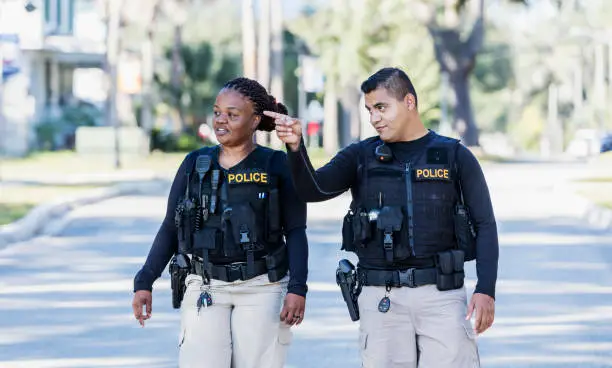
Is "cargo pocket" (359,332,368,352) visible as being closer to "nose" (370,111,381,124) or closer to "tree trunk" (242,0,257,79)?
"nose" (370,111,381,124)

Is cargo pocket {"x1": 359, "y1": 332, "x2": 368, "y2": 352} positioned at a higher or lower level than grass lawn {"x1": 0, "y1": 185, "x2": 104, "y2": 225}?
higher

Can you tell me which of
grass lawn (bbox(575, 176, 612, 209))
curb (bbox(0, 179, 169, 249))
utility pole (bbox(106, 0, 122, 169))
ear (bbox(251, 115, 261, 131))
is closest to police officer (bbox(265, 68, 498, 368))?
ear (bbox(251, 115, 261, 131))

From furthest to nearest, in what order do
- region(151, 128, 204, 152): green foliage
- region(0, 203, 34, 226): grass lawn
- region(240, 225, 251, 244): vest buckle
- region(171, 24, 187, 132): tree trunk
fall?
region(171, 24, 187, 132): tree trunk, region(151, 128, 204, 152): green foliage, region(0, 203, 34, 226): grass lawn, region(240, 225, 251, 244): vest buckle

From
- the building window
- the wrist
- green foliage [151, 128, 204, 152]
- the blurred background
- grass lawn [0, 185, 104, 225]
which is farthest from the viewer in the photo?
the building window

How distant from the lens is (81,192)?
27.5m

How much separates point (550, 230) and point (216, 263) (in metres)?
15.2

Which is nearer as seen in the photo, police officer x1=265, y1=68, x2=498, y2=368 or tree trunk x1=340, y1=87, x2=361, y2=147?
police officer x1=265, y1=68, x2=498, y2=368

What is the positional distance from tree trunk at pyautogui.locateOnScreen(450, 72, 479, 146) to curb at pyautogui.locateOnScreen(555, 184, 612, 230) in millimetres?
26774

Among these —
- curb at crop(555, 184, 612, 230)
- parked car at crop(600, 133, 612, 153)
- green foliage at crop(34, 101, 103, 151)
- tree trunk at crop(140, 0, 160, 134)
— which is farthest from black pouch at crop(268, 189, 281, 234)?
parked car at crop(600, 133, 612, 153)

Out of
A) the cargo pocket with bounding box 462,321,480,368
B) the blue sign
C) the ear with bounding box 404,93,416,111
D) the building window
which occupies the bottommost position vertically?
the cargo pocket with bounding box 462,321,480,368

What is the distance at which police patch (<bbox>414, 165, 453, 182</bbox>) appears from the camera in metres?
5.73

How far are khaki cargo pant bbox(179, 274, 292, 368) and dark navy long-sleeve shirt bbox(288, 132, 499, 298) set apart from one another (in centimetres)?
45

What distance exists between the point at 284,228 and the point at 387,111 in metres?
0.70

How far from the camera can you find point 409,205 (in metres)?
5.74
